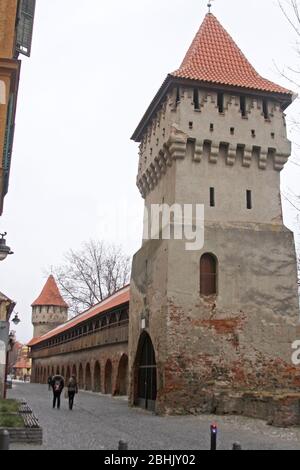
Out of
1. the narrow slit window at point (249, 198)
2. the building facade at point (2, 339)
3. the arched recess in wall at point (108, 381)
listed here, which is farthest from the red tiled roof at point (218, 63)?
the arched recess in wall at point (108, 381)

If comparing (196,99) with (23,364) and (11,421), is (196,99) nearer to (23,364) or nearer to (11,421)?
(11,421)

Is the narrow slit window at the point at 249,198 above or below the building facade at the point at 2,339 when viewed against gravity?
above

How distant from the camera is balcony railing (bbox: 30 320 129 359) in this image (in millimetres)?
25164

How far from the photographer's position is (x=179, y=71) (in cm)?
1855

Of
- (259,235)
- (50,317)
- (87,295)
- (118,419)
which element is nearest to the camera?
(118,419)

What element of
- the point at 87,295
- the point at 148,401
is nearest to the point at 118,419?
the point at 148,401

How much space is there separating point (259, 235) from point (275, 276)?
4.64 ft

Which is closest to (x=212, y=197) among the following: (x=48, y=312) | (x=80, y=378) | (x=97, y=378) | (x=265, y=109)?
(x=265, y=109)

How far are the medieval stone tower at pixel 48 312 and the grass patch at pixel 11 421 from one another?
5068cm

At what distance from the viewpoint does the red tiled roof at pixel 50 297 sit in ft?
203

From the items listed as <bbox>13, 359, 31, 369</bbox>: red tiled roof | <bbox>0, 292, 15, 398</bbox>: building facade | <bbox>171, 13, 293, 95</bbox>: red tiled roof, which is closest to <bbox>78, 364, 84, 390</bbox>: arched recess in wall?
<bbox>0, 292, 15, 398</bbox>: building facade

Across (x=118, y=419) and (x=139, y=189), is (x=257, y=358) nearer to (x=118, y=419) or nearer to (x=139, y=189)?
(x=118, y=419)

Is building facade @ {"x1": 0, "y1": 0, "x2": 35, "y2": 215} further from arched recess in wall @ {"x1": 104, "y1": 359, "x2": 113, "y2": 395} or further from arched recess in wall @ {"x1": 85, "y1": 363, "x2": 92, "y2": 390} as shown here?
arched recess in wall @ {"x1": 85, "y1": 363, "x2": 92, "y2": 390}

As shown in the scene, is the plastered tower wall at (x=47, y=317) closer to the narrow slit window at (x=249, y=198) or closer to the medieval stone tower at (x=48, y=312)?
the medieval stone tower at (x=48, y=312)
